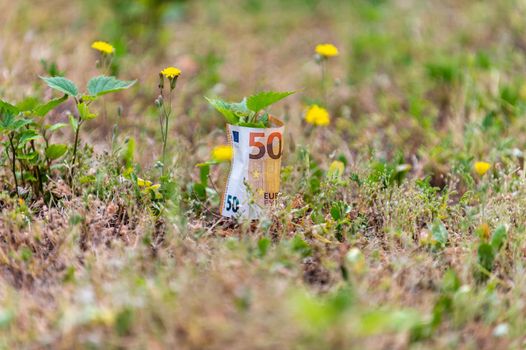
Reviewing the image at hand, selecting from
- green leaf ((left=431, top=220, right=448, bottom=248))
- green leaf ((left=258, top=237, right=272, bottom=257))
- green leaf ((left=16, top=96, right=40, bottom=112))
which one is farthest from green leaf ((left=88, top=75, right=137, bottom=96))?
green leaf ((left=431, top=220, right=448, bottom=248))

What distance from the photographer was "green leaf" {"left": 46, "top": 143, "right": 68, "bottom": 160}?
7.72 ft

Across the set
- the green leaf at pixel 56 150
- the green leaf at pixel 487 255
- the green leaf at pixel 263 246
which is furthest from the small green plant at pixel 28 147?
the green leaf at pixel 487 255

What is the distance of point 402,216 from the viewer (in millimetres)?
2291

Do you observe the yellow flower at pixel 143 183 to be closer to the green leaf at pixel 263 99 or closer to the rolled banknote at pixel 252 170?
the rolled banknote at pixel 252 170

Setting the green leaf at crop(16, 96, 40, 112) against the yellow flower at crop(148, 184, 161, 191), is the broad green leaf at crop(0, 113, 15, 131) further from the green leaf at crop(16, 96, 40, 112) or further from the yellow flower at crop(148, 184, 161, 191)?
the yellow flower at crop(148, 184, 161, 191)

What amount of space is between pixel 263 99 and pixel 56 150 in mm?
714

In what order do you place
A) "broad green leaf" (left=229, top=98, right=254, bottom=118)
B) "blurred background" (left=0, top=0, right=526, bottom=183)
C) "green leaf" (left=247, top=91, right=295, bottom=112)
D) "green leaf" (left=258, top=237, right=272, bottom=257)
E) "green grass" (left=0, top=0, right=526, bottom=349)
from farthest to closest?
"blurred background" (left=0, top=0, right=526, bottom=183) → "broad green leaf" (left=229, top=98, right=254, bottom=118) → "green leaf" (left=247, top=91, right=295, bottom=112) → "green leaf" (left=258, top=237, right=272, bottom=257) → "green grass" (left=0, top=0, right=526, bottom=349)

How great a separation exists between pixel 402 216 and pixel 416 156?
34.6 inches

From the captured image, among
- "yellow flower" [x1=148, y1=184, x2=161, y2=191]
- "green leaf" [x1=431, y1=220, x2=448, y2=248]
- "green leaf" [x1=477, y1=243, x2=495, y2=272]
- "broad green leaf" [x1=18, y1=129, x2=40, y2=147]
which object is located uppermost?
"broad green leaf" [x1=18, y1=129, x2=40, y2=147]

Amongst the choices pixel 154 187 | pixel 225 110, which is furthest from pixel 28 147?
pixel 225 110

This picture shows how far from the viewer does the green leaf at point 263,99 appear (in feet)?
7.11

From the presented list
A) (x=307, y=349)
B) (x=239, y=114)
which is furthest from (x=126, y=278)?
(x=239, y=114)

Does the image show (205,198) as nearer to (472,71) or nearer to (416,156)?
(416,156)

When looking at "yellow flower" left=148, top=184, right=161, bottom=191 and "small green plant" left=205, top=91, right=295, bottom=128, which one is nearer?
"small green plant" left=205, top=91, right=295, bottom=128
